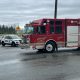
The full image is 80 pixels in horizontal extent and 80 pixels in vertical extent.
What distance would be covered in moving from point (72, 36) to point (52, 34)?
1824mm

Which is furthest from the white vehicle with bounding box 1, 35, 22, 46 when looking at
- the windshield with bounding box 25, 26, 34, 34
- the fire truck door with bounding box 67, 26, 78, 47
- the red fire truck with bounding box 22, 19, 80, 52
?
the fire truck door with bounding box 67, 26, 78, 47

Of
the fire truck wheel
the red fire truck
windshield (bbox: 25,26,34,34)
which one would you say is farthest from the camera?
the fire truck wheel

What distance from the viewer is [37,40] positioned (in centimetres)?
2483

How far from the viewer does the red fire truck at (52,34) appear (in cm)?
2489

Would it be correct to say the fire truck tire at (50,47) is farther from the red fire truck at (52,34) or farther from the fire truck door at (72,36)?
the fire truck door at (72,36)

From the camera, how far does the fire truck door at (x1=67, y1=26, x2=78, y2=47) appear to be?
25781 mm

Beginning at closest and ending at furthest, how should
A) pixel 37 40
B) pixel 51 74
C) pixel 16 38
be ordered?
1. pixel 51 74
2. pixel 37 40
3. pixel 16 38

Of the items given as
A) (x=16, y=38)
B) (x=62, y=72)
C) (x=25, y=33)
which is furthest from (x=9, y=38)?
(x=62, y=72)

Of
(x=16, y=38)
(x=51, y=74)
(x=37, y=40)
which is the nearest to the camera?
(x=51, y=74)

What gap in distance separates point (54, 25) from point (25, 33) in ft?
8.31

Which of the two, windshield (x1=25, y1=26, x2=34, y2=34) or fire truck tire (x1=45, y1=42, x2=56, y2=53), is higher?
windshield (x1=25, y1=26, x2=34, y2=34)

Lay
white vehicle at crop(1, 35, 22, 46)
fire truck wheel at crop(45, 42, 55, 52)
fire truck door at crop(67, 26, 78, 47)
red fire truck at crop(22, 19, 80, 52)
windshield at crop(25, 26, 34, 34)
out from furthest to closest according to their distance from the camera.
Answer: white vehicle at crop(1, 35, 22, 46), fire truck door at crop(67, 26, 78, 47), fire truck wheel at crop(45, 42, 55, 52), windshield at crop(25, 26, 34, 34), red fire truck at crop(22, 19, 80, 52)

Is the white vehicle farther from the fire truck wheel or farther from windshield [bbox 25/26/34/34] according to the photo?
the fire truck wheel

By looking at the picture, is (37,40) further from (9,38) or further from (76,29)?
(9,38)
